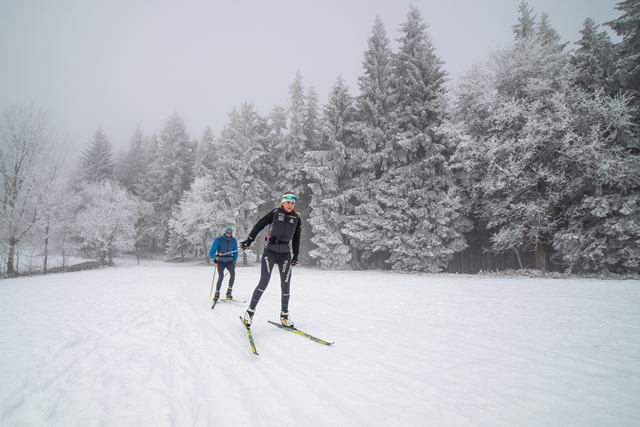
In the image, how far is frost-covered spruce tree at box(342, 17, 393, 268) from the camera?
59.1ft

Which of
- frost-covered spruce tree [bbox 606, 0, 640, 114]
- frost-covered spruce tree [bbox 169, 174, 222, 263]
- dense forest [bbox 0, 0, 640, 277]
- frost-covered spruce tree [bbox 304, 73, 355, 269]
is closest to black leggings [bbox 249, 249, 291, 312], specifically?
dense forest [bbox 0, 0, 640, 277]

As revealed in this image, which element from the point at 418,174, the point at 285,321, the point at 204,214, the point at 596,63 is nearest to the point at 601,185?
the point at 596,63

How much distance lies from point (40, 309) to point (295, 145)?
1844cm


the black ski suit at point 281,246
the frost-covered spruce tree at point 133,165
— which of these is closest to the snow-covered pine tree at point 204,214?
the frost-covered spruce tree at point 133,165

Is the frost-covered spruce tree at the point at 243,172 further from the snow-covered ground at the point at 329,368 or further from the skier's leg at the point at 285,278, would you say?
the skier's leg at the point at 285,278

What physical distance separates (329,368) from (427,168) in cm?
1548

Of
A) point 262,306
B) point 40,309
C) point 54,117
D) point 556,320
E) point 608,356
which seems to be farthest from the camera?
point 54,117

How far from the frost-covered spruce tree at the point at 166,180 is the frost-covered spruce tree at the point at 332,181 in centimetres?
2069

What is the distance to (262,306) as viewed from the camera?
7262 mm

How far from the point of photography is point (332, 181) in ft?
64.3

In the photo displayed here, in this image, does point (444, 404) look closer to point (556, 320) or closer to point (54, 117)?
point (556, 320)

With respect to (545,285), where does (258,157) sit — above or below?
above

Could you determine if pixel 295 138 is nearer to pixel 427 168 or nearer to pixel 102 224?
pixel 427 168

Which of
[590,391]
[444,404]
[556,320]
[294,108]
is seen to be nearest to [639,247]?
[556,320]
